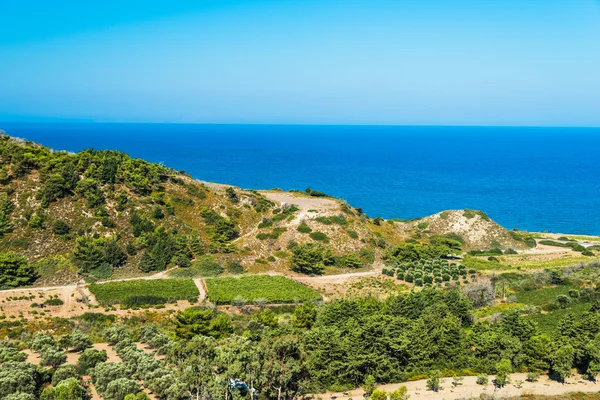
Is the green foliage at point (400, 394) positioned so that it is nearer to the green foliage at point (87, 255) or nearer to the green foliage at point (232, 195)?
the green foliage at point (87, 255)

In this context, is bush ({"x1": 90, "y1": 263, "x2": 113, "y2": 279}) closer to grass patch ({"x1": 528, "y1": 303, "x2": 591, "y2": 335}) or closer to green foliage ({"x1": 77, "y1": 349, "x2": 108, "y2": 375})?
green foliage ({"x1": 77, "y1": 349, "x2": 108, "y2": 375})

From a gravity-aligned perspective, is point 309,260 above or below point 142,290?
above

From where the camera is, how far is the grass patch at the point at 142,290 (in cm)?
5152

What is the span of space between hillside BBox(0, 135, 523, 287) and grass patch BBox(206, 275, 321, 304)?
440 centimetres

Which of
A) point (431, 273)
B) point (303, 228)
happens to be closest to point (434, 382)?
point (431, 273)

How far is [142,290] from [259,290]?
12.9m

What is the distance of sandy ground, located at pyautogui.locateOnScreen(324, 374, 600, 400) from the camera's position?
99.8 ft

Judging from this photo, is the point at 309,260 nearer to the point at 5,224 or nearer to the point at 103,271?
the point at 103,271

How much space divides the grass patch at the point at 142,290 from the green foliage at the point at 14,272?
7591 millimetres

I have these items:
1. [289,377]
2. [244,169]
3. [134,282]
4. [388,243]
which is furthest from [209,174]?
[289,377]

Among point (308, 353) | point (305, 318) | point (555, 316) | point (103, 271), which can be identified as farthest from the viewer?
point (103, 271)

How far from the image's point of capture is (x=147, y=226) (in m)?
66.9

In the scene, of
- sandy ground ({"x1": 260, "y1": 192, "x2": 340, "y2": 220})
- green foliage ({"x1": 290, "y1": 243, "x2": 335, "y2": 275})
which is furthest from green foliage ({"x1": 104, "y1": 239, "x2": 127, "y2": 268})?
sandy ground ({"x1": 260, "y1": 192, "x2": 340, "y2": 220})

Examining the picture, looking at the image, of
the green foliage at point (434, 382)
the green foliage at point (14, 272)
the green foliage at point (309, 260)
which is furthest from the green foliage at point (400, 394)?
the green foliage at point (14, 272)
